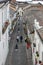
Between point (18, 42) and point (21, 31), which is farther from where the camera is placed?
point (21, 31)

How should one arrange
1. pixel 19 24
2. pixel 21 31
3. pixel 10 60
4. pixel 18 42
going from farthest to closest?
pixel 19 24
pixel 21 31
pixel 18 42
pixel 10 60

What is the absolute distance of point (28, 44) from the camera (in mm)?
42500

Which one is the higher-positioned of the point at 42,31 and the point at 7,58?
the point at 42,31

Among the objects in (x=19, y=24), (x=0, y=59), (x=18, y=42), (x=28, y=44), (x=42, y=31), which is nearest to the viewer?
(x=42, y=31)

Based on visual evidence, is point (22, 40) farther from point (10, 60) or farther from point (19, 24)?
point (19, 24)

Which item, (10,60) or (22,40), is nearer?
(10,60)

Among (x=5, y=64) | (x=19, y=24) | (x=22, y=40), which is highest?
(x=19, y=24)

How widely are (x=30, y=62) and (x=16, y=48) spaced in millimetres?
8046

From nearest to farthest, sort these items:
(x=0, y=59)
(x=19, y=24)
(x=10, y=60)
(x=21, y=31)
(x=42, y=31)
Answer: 1. (x=42, y=31)
2. (x=0, y=59)
3. (x=10, y=60)
4. (x=21, y=31)
5. (x=19, y=24)

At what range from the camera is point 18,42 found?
4775 cm

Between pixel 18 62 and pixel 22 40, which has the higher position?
pixel 22 40

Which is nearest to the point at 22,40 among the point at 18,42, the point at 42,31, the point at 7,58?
the point at 18,42

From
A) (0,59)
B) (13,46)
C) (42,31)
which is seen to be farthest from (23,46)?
(42,31)

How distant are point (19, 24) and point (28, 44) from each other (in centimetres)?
2461
